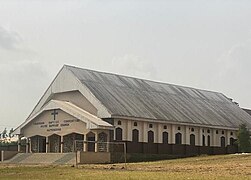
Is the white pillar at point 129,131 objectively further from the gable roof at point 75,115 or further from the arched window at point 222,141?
the arched window at point 222,141

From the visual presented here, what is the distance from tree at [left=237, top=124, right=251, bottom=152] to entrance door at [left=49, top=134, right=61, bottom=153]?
23.5 metres

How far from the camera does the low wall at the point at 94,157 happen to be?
2138 inches

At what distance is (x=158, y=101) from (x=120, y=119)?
10758mm

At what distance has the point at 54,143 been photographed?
67.1 metres

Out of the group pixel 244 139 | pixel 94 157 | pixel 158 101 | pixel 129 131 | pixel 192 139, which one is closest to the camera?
pixel 94 157

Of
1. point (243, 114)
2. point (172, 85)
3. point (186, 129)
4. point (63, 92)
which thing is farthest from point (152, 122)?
point (243, 114)

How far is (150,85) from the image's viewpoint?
75188mm

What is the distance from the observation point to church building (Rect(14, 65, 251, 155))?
201 feet

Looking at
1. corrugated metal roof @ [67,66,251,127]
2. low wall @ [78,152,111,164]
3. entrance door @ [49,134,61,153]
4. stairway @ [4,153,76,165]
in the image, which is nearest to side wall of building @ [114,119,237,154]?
corrugated metal roof @ [67,66,251,127]

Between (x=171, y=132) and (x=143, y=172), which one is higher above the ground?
(x=171, y=132)

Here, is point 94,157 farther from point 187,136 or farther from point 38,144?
point 187,136

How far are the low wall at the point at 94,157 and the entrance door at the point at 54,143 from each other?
32.7ft

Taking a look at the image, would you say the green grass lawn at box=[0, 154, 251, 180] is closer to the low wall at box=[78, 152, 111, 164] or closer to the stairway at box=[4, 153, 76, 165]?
the low wall at box=[78, 152, 111, 164]

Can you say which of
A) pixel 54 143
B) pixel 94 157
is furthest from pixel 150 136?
pixel 54 143
